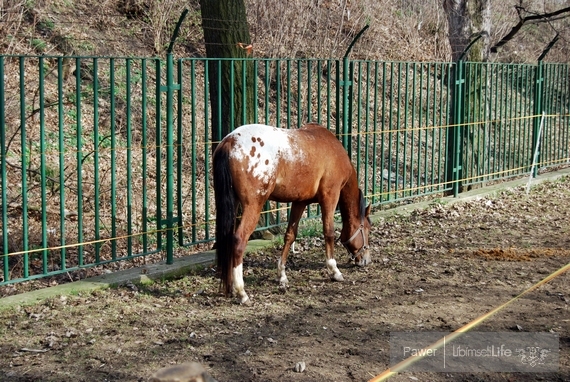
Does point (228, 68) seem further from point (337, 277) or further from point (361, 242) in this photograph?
point (337, 277)

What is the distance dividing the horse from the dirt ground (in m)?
0.33

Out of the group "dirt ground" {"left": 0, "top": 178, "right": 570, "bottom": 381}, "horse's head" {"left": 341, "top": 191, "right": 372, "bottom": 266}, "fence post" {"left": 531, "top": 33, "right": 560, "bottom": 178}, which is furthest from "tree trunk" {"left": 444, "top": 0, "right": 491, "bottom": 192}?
"horse's head" {"left": 341, "top": 191, "right": 372, "bottom": 266}

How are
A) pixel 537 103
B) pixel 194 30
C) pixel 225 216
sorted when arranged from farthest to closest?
pixel 194 30, pixel 537 103, pixel 225 216

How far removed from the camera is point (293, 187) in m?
7.41

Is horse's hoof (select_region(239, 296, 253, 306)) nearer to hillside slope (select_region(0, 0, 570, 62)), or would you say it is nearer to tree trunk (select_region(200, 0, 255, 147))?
tree trunk (select_region(200, 0, 255, 147))

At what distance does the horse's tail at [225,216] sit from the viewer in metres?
6.86

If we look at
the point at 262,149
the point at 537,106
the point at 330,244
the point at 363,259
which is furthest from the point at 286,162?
the point at 537,106

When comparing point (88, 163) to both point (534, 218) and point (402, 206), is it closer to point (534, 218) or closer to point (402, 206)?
point (402, 206)

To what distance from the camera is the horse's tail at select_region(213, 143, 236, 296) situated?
6855 mm

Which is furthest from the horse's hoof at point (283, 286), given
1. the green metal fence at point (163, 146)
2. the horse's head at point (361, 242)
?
the green metal fence at point (163, 146)

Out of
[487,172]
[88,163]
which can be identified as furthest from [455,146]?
[88,163]

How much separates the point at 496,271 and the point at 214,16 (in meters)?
4.31

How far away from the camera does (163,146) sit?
851cm

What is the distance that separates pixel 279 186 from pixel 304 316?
4.49 ft
